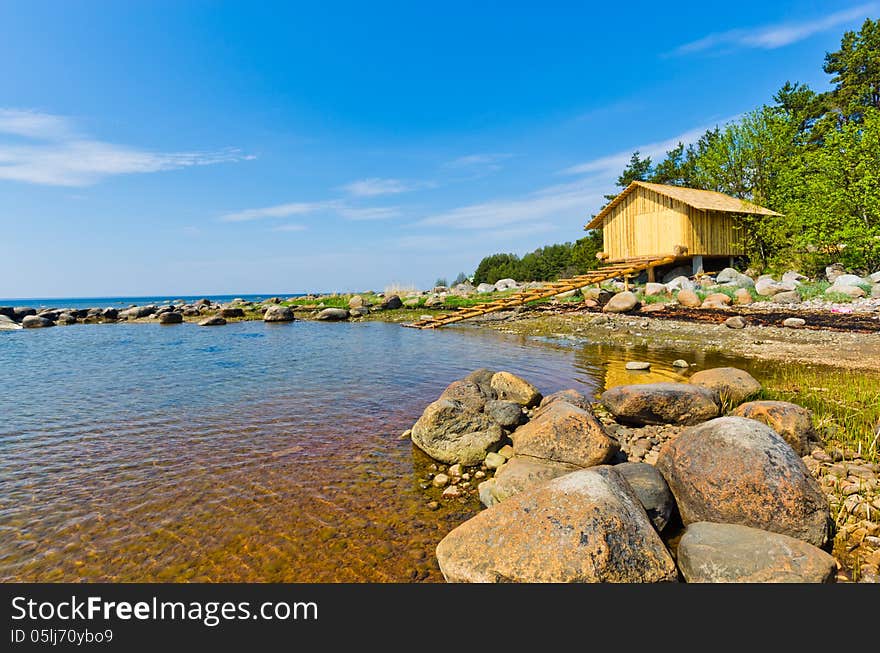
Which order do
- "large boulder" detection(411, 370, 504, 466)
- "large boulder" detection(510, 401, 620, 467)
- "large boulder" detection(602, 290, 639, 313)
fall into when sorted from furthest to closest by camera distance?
"large boulder" detection(602, 290, 639, 313)
"large boulder" detection(411, 370, 504, 466)
"large boulder" detection(510, 401, 620, 467)

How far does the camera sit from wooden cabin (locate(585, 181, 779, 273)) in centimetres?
2920

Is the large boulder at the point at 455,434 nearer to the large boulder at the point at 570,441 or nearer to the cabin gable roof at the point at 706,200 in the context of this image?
the large boulder at the point at 570,441

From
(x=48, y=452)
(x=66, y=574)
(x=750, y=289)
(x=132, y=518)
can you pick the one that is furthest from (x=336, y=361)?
(x=750, y=289)

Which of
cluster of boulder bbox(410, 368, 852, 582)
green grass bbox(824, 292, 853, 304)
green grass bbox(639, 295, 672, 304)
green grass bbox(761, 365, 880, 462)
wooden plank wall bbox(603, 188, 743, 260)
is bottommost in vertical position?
green grass bbox(761, 365, 880, 462)

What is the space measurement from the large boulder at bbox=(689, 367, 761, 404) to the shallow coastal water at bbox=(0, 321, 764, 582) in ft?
8.18

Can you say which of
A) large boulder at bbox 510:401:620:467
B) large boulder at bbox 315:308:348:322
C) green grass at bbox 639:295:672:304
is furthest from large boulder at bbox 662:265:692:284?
large boulder at bbox 510:401:620:467

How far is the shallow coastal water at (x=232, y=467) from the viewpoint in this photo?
424 centimetres

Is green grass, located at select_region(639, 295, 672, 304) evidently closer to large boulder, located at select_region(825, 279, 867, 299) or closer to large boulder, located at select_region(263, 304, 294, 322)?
large boulder, located at select_region(825, 279, 867, 299)

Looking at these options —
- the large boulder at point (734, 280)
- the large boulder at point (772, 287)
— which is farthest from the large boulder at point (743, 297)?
the large boulder at point (734, 280)

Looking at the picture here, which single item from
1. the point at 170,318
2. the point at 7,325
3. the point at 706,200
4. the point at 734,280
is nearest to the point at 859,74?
the point at 706,200

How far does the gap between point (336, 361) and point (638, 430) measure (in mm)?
10559

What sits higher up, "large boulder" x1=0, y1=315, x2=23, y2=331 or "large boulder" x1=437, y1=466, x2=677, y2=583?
"large boulder" x1=0, y1=315, x2=23, y2=331
